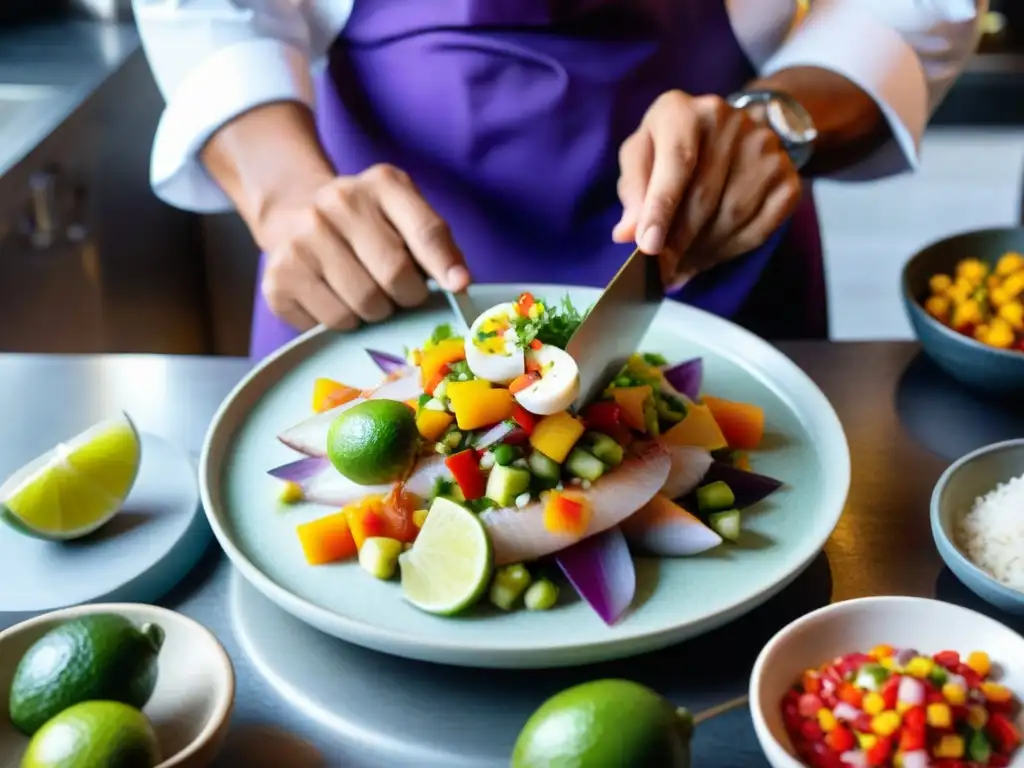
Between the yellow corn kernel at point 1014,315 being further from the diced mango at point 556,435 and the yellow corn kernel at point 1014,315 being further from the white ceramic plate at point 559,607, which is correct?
the diced mango at point 556,435

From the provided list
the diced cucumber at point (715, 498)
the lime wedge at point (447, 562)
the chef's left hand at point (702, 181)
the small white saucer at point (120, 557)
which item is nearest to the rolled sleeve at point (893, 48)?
the chef's left hand at point (702, 181)

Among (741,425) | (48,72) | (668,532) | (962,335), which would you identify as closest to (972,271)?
(962,335)

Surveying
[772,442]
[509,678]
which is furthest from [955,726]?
[772,442]

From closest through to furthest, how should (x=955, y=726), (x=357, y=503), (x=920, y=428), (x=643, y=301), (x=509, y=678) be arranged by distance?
(x=955, y=726) → (x=509, y=678) → (x=357, y=503) → (x=643, y=301) → (x=920, y=428)

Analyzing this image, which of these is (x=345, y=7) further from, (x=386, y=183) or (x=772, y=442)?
(x=772, y=442)

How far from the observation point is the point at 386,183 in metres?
1.40

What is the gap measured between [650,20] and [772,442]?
2.26ft

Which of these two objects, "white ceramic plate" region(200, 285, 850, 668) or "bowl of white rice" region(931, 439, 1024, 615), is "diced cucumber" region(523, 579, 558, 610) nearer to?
"white ceramic plate" region(200, 285, 850, 668)

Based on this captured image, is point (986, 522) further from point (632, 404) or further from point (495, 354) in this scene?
point (495, 354)

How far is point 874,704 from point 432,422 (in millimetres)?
513

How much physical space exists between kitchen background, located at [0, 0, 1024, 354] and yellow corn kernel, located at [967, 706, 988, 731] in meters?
1.86

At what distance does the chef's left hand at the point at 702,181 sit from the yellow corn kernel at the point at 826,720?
0.62 m

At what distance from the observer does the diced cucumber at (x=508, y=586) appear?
1.02 meters

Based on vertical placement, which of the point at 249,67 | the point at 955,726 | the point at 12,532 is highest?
the point at 249,67
